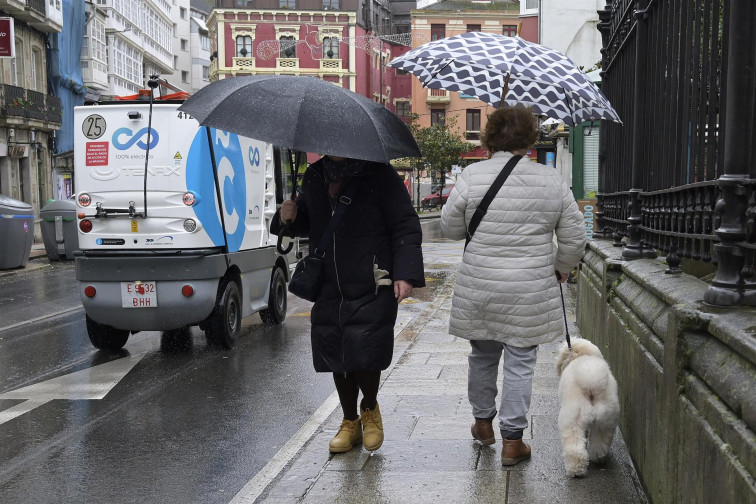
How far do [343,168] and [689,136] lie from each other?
1.91 m

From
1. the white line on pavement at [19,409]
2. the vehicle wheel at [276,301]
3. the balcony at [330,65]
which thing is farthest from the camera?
the balcony at [330,65]

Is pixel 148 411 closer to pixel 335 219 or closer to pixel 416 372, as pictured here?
pixel 416 372

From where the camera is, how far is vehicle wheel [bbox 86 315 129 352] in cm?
905

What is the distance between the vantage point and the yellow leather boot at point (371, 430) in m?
5.11

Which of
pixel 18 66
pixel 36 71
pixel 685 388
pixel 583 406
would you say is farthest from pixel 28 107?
pixel 685 388

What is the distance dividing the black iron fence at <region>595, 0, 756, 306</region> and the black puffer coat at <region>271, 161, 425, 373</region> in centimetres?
149

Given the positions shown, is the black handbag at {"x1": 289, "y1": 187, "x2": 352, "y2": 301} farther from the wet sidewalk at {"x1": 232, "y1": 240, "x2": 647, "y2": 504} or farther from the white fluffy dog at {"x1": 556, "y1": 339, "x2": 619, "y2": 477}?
the white fluffy dog at {"x1": 556, "y1": 339, "x2": 619, "y2": 477}

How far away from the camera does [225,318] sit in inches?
356

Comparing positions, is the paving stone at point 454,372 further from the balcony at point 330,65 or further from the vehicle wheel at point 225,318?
the balcony at point 330,65

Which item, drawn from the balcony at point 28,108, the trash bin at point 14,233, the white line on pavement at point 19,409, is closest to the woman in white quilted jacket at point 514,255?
the white line on pavement at point 19,409

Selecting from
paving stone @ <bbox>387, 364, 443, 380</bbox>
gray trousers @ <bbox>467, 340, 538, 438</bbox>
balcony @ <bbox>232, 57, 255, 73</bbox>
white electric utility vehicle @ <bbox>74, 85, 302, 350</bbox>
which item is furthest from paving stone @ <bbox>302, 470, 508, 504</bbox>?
balcony @ <bbox>232, 57, 255, 73</bbox>

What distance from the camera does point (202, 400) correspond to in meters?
7.00

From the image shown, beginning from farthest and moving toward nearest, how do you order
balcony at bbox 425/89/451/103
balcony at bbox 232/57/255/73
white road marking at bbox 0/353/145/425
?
balcony at bbox 425/89/451/103 → balcony at bbox 232/57/255/73 → white road marking at bbox 0/353/145/425

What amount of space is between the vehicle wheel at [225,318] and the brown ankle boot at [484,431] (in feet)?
14.4
